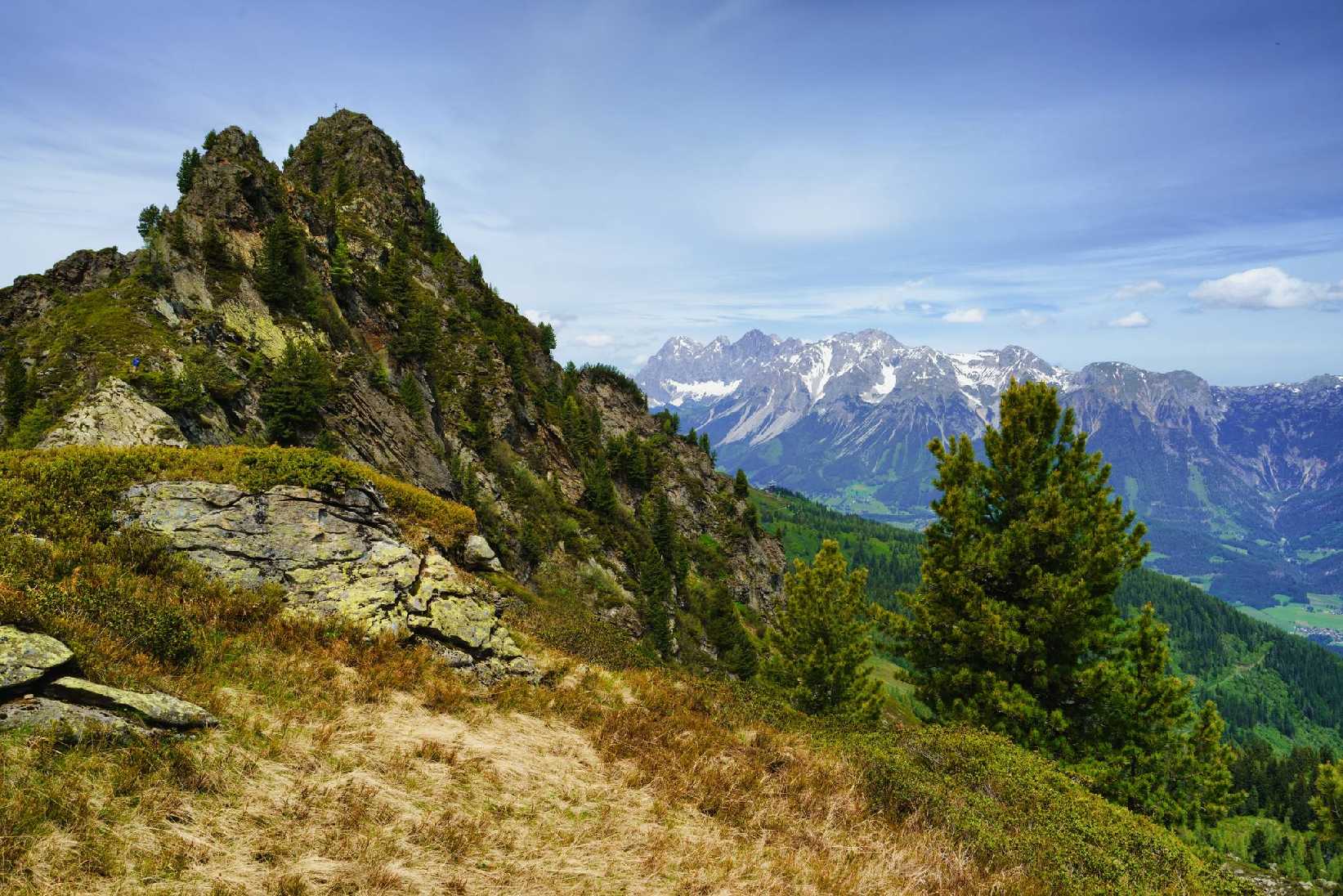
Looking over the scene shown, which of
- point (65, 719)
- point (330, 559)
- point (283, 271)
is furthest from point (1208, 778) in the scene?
point (283, 271)

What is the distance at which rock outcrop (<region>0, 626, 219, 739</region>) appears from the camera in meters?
6.55

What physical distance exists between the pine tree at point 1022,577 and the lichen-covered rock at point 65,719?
1980cm

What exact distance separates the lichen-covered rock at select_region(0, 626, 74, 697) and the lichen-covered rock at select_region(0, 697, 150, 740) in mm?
205

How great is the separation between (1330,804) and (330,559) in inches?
2047

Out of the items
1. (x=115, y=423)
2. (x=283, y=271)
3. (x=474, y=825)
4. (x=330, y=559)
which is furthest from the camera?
(x=283, y=271)

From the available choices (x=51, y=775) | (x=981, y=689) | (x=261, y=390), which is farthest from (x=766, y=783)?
(x=261, y=390)

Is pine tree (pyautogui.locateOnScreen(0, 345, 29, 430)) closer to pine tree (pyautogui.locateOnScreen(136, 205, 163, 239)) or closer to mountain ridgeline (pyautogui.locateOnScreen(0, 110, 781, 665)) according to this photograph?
mountain ridgeline (pyautogui.locateOnScreen(0, 110, 781, 665))

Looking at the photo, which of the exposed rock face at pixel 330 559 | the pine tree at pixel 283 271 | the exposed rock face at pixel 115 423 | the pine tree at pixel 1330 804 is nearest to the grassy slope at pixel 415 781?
the exposed rock face at pixel 330 559

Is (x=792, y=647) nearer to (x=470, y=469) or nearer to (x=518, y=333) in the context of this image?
(x=470, y=469)

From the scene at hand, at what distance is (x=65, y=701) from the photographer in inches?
274

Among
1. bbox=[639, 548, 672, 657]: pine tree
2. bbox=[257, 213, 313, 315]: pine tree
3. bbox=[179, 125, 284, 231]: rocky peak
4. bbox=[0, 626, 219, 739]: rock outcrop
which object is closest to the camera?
bbox=[0, 626, 219, 739]: rock outcrop

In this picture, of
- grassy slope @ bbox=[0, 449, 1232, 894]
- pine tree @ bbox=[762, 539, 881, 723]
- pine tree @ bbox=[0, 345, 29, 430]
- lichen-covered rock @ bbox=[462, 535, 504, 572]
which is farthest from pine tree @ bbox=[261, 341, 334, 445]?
pine tree @ bbox=[762, 539, 881, 723]

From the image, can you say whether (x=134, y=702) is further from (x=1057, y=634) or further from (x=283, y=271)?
(x=283, y=271)

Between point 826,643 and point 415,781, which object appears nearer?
point 415,781
